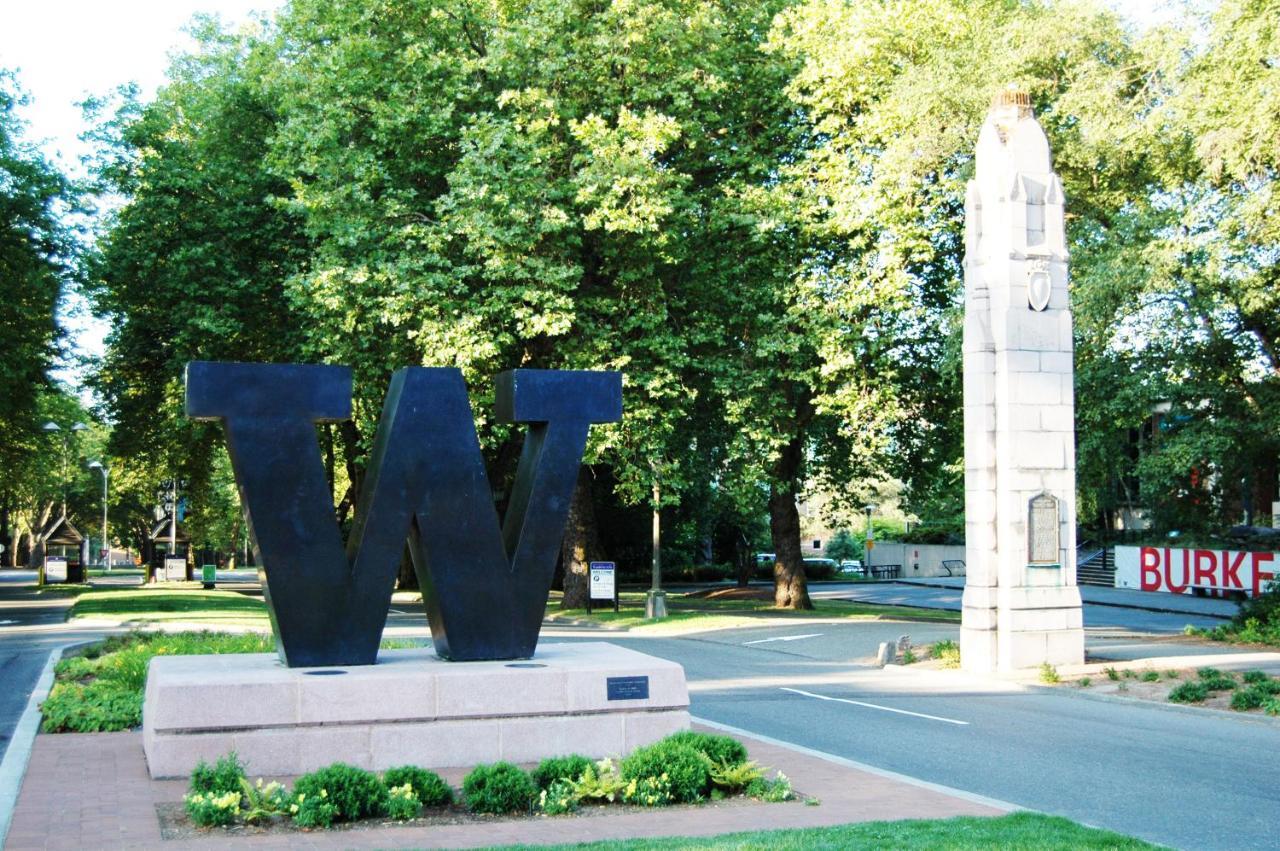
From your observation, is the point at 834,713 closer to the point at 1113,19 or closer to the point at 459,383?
the point at 459,383

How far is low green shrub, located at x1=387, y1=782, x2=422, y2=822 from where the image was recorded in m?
9.41

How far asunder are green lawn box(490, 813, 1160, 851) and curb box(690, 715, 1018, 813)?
0.89 meters

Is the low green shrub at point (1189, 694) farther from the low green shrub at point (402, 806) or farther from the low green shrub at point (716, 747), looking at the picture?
the low green shrub at point (402, 806)

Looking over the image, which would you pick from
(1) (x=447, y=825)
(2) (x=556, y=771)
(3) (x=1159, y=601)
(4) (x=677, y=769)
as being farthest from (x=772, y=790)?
(3) (x=1159, y=601)

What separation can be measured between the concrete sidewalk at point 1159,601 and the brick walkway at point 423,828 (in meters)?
31.6

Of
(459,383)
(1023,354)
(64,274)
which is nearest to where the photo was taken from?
(459,383)

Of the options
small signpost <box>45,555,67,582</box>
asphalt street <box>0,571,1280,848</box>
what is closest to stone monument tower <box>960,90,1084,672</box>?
asphalt street <box>0,571,1280,848</box>

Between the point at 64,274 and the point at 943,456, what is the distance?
2576 cm

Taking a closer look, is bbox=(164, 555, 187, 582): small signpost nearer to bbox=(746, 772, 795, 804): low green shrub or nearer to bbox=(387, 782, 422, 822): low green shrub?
bbox=(387, 782, 422, 822): low green shrub

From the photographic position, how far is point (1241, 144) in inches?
883

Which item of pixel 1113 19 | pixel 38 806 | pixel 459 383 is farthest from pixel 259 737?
pixel 1113 19

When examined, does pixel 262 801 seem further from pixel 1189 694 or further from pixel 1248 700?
pixel 1189 694

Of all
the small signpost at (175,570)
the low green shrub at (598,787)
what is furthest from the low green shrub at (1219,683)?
the small signpost at (175,570)

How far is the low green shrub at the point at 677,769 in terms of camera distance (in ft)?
33.3
